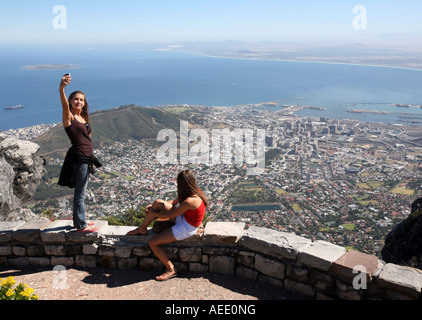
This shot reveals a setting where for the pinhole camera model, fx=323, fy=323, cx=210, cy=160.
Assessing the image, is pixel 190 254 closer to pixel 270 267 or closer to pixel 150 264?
pixel 150 264

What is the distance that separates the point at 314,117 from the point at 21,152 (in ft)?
178

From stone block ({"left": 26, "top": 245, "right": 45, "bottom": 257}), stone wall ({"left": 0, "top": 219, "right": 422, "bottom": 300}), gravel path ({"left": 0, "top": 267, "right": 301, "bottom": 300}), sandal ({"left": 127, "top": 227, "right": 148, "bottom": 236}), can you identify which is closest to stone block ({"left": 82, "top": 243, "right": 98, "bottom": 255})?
stone wall ({"left": 0, "top": 219, "right": 422, "bottom": 300})

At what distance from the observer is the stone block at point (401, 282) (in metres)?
2.88

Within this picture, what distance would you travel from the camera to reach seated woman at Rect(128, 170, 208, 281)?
147 inches

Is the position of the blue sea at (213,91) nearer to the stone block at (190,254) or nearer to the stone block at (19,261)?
the stone block at (19,261)

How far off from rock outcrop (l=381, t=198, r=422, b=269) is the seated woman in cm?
376

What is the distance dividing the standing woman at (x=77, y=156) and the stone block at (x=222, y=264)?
1.60 meters

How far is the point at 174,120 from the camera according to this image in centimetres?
5044

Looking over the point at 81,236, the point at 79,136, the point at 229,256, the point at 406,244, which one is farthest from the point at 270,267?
the point at 406,244

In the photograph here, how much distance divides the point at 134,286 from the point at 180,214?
974 millimetres

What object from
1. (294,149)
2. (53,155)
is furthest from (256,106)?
(53,155)

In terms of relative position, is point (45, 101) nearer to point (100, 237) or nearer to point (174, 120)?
point (174, 120)

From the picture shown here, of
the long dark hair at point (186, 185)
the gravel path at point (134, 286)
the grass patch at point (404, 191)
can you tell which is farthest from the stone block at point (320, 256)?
the grass patch at point (404, 191)

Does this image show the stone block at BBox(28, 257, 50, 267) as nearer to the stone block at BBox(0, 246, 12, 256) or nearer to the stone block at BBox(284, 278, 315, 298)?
the stone block at BBox(0, 246, 12, 256)
